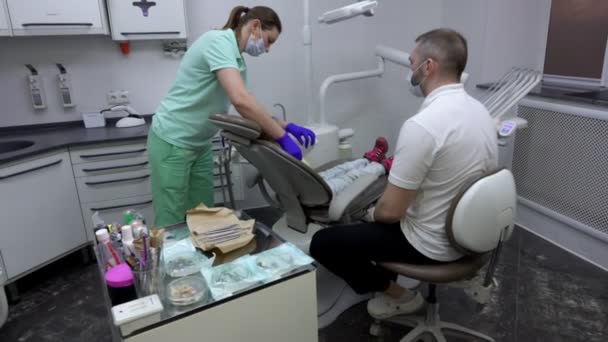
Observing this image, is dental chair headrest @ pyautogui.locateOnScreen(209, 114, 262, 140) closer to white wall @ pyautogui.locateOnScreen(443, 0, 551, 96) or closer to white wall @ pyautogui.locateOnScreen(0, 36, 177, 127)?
white wall @ pyautogui.locateOnScreen(0, 36, 177, 127)

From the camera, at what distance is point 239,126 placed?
1430 mm

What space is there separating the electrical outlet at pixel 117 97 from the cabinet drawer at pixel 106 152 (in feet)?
1.64

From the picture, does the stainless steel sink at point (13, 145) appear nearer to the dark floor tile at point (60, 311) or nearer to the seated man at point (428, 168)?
the dark floor tile at point (60, 311)

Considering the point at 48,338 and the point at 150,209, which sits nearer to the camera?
the point at 48,338

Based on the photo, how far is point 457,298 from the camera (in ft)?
6.95

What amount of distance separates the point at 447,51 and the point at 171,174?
129 centimetres

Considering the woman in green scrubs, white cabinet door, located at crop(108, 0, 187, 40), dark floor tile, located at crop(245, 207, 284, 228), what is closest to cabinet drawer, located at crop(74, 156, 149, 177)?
the woman in green scrubs

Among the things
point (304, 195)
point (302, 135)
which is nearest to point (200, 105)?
point (302, 135)

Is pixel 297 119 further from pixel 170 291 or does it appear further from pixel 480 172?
pixel 170 291

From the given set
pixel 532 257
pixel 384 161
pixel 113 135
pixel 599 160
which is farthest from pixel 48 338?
pixel 599 160

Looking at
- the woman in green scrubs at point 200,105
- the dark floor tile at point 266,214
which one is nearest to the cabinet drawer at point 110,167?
the woman in green scrubs at point 200,105

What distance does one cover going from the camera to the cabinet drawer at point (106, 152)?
2.32 meters

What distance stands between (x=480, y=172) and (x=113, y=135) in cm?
196

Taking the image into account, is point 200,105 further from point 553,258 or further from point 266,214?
point 553,258
